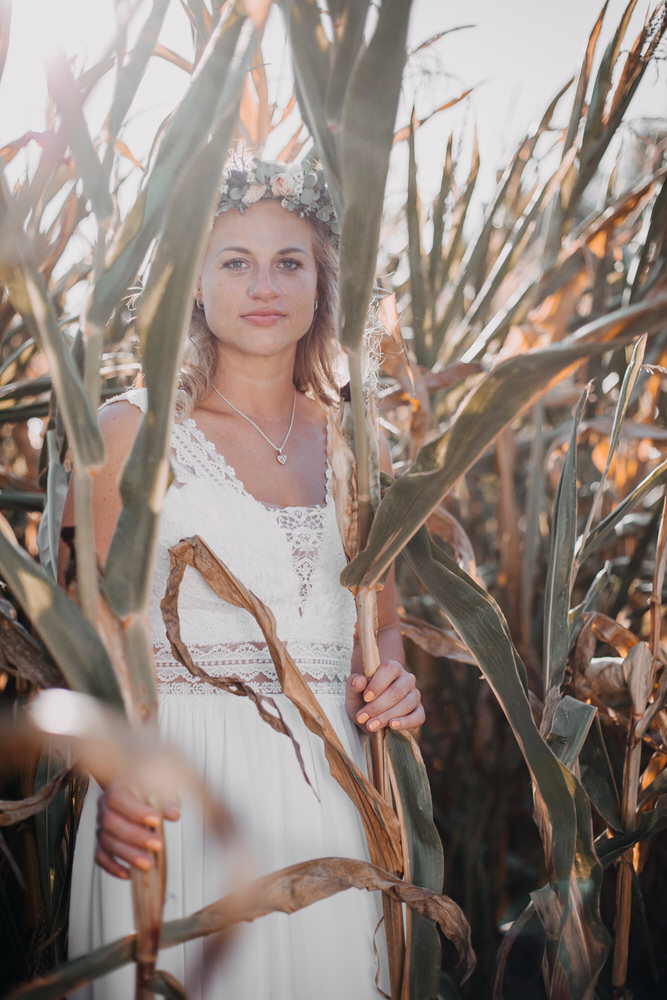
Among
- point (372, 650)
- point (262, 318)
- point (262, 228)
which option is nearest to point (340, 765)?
point (372, 650)

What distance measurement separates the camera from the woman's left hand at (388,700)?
618 millimetres

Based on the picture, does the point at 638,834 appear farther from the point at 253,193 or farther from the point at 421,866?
the point at 253,193

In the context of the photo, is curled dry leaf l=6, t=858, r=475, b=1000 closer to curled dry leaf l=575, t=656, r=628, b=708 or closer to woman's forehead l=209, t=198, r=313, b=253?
curled dry leaf l=575, t=656, r=628, b=708

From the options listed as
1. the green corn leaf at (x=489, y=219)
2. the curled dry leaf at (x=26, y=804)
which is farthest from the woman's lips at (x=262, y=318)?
the curled dry leaf at (x=26, y=804)

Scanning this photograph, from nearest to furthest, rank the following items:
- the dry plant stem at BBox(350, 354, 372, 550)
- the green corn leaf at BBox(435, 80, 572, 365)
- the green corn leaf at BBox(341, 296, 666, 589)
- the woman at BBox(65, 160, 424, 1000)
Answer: the green corn leaf at BBox(341, 296, 666, 589), the dry plant stem at BBox(350, 354, 372, 550), the woman at BBox(65, 160, 424, 1000), the green corn leaf at BBox(435, 80, 572, 365)

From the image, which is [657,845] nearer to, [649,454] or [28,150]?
[649,454]

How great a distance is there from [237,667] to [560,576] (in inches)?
15.4

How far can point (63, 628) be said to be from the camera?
15.3 inches

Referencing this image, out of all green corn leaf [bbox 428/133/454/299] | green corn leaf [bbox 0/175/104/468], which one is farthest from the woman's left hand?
green corn leaf [bbox 428/133/454/299]

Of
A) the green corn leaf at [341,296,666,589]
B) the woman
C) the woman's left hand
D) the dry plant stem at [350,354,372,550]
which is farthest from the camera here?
the woman

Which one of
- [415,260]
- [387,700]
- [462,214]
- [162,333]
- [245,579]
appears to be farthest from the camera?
[462,214]

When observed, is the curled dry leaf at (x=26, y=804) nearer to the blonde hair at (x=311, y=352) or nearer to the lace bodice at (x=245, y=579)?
the lace bodice at (x=245, y=579)

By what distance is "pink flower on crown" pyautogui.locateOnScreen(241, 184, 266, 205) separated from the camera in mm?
942

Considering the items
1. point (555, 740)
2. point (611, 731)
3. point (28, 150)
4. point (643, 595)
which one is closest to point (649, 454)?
point (643, 595)
